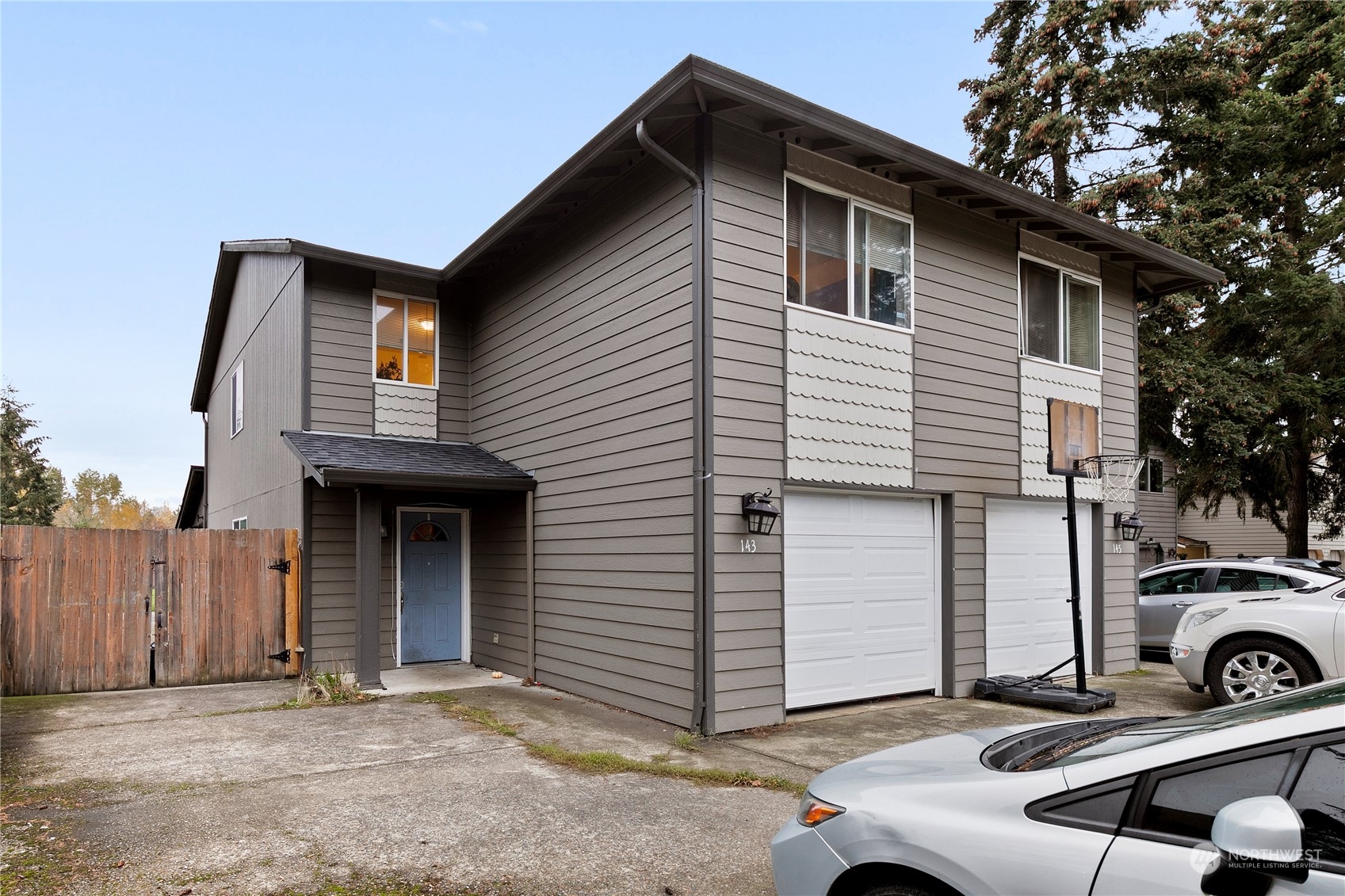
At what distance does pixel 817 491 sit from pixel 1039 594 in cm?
375

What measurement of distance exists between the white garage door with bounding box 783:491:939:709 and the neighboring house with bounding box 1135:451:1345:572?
18058mm

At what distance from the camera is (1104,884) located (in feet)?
6.47

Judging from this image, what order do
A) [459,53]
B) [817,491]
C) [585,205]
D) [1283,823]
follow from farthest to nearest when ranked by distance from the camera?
1. [459,53]
2. [585,205]
3. [817,491]
4. [1283,823]

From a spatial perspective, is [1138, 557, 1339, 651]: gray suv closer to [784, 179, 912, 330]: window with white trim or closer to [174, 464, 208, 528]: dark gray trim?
[784, 179, 912, 330]: window with white trim

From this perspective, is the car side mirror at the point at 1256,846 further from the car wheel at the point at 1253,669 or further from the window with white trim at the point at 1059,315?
the window with white trim at the point at 1059,315

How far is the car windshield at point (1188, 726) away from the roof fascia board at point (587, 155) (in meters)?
5.43

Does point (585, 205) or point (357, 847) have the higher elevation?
point (585, 205)

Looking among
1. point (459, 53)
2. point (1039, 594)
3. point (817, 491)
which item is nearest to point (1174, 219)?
point (1039, 594)

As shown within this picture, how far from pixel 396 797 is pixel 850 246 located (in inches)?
246

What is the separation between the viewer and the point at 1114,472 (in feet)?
33.3

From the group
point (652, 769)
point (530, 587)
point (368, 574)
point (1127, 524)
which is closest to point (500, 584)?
point (530, 587)

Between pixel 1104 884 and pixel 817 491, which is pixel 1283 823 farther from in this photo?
pixel 817 491

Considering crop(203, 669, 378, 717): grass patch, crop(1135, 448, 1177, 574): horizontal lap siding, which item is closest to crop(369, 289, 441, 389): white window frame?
crop(203, 669, 378, 717): grass patch

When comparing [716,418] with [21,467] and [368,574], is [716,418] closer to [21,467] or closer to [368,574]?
[368,574]
